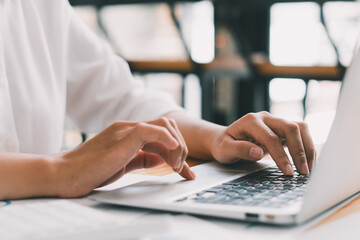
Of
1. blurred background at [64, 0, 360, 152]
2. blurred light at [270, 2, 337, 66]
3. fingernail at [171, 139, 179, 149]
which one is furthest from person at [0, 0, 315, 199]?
blurred light at [270, 2, 337, 66]

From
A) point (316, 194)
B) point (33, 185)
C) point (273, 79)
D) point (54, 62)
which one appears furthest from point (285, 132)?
point (273, 79)

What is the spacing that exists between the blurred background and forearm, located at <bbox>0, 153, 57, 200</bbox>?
11.4 ft

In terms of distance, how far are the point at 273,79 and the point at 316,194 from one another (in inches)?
155

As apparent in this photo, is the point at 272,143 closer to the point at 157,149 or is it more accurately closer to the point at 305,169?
the point at 305,169

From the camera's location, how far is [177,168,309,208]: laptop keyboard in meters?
0.58

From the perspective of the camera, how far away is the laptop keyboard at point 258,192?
1.92 ft

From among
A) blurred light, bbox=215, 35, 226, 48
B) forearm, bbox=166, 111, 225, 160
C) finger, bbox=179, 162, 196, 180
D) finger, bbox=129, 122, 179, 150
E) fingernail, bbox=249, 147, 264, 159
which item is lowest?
blurred light, bbox=215, 35, 226, 48

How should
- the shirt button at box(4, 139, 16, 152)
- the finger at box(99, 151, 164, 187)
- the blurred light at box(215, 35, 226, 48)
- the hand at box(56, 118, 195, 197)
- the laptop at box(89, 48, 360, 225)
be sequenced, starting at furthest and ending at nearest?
the blurred light at box(215, 35, 226, 48) → the shirt button at box(4, 139, 16, 152) → the finger at box(99, 151, 164, 187) → the hand at box(56, 118, 195, 197) → the laptop at box(89, 48, 360, 225)

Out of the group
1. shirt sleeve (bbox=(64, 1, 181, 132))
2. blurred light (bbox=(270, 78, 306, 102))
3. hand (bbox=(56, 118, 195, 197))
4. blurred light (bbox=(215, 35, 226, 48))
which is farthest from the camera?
blurred light (bbox=(215, 35, 226, 48))

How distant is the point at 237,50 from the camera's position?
452 centimetres

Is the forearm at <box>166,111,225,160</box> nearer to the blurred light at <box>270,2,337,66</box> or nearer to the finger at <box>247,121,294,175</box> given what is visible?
the finger at <box>247,121,294,175</box>

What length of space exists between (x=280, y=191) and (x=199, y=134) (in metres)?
0.42

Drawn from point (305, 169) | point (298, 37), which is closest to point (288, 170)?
point (305, 169)

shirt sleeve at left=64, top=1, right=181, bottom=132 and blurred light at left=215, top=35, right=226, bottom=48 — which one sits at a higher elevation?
shirt sleeve at left=64, top=1, right=181, bottom=132
